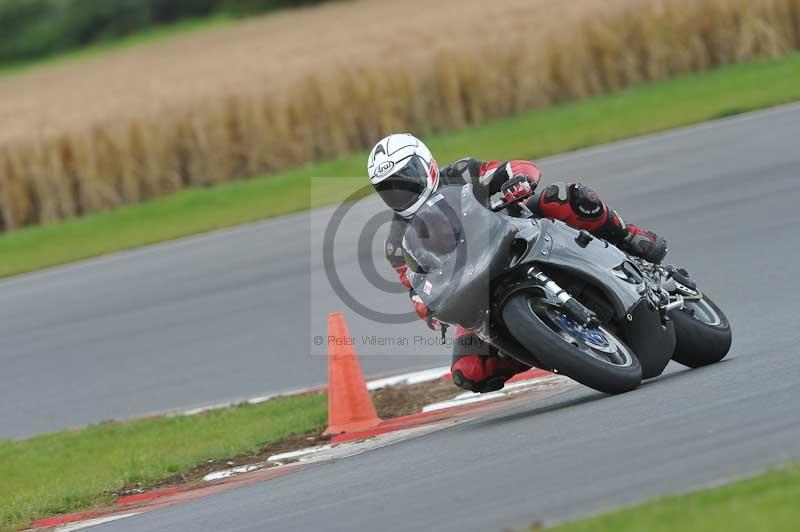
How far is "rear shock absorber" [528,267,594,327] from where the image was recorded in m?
6.98

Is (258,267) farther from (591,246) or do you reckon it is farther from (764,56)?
(764,56)

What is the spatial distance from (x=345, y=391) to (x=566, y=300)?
2.54 meters

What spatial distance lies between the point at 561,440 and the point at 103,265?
1157 cm

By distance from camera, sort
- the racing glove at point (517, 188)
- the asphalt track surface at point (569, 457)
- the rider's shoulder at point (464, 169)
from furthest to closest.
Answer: the rider's shoulder at point (464, 169), the racing glove at point (517, 188), the asphalt track surface at point (569, 457)

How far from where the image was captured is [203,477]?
839 centimetres

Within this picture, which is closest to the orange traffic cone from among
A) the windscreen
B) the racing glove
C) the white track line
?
the windscreen

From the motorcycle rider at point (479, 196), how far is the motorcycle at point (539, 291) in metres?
0.15

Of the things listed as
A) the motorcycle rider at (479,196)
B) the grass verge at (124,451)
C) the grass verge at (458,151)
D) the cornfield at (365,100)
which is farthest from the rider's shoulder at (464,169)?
the cornfield at (365,100)

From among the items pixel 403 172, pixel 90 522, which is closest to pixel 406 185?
pixel 403 172

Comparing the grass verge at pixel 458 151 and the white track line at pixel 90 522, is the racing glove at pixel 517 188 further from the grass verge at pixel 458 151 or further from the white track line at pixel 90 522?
the grass verge at pixel 458 151

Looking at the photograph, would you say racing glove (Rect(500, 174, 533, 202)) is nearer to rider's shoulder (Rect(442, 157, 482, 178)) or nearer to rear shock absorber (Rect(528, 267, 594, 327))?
rider's shoulder (Rect(442, 157, 482, 178))

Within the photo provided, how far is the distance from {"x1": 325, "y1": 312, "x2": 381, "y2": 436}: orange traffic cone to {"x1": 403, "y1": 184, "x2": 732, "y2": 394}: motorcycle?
69.6 inches

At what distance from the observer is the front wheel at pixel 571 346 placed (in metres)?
6.86

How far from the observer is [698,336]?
26.0 ft
